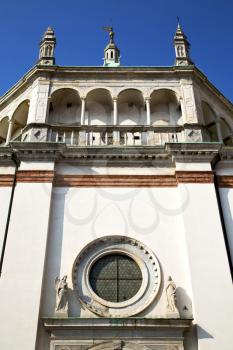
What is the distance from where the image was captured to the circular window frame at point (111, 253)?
12148mm

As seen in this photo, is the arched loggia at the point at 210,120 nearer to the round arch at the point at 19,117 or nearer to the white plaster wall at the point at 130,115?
the white plaster wall at the point at 130,115

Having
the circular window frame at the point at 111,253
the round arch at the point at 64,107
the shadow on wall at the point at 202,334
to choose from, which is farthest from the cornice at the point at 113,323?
the round arch at the point at 64,107

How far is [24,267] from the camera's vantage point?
1248 cm

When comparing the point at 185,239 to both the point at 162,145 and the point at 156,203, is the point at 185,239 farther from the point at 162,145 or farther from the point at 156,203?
the point at 162,145

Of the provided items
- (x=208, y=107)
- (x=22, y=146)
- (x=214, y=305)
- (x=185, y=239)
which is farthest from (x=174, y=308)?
(x=208, y=107)

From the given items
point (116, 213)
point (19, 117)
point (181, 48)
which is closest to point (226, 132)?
point (181, 48)

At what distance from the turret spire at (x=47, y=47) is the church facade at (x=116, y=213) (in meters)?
0.16

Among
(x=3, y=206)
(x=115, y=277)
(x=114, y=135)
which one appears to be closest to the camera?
(x=115, y=277)

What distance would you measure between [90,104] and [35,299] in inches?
356

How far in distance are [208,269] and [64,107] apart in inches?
372

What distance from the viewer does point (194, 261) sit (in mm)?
12648

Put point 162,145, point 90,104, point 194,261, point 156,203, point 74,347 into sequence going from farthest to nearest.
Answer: point 90,104 → point 162,145 → point 156,203 → point 194,261 → point 74,347

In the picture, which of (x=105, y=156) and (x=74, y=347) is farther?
(x=105, y=156)

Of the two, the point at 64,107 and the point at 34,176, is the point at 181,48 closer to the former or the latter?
the point at 64,107
